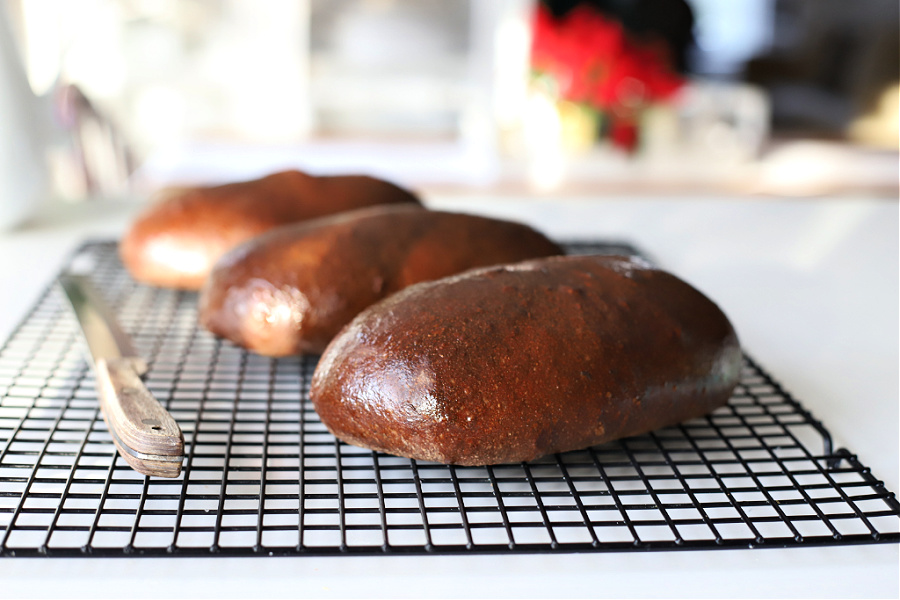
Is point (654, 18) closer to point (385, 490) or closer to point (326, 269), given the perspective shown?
point (326, 269)

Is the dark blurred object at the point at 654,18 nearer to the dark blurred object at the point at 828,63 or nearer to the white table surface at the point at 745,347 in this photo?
the dark blurred object at the point at 828,63

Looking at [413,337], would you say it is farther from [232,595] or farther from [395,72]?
[395,72]

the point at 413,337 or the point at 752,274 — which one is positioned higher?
the point at 413,337

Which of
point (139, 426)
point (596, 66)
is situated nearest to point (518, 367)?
point (139, 426)

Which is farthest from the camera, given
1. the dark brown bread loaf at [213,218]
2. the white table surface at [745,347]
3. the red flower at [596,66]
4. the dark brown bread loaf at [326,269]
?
the red flower at [596,66]

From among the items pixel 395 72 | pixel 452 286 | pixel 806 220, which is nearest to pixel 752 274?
pixel 806 220

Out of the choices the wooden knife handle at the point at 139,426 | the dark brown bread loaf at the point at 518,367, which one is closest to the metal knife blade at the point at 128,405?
the wooden knife handle at the point at 139,426

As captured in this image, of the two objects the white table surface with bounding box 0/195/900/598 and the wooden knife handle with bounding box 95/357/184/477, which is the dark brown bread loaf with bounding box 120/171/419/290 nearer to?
the white table surface with bounding box 0/195/900/598
